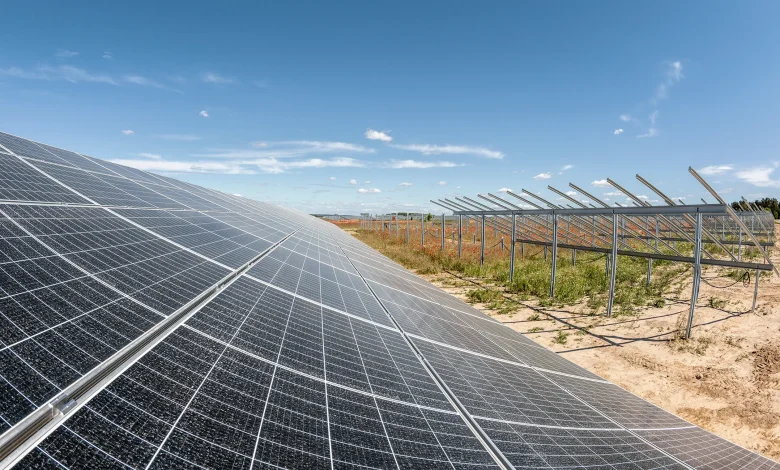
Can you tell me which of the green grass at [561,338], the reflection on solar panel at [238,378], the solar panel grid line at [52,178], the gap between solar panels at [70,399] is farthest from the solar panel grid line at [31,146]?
the green grass at [561,338]

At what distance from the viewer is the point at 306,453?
1519 mm

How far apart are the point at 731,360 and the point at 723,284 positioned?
11141 millimetres

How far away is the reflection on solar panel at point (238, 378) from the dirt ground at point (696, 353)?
14.9 feet

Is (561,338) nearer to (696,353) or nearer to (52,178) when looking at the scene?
(696,353)

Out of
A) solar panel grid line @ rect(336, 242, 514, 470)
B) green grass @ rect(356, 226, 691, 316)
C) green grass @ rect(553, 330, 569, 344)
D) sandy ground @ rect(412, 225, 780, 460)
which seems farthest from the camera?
green grass @ rect(356, 226, 691, 316)

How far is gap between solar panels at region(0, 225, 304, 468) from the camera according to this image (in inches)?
41.2

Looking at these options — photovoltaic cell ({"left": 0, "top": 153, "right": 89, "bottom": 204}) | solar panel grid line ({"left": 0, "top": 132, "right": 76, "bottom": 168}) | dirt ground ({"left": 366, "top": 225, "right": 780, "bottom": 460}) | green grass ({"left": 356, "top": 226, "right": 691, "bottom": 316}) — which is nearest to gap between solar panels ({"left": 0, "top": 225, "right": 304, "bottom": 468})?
photovoltaic cell ({"left": 0, "top": 153, "right": 89, "bottom": 204})

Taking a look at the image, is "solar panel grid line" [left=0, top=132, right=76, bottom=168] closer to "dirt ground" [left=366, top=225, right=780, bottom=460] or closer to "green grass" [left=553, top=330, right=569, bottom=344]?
"dirt ground" [left=366, top=225, right=780, bottom=460]

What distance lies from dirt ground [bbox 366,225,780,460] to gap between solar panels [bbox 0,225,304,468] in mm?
8962

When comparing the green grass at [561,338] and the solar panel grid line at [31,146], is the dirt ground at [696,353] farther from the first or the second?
the solar panel grid line at [31,146]

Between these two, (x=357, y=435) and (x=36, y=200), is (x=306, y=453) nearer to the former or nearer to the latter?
(x=357, y=435)

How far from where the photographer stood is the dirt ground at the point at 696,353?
276 inches

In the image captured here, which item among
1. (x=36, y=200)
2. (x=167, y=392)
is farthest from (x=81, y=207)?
(x=167, y=392)

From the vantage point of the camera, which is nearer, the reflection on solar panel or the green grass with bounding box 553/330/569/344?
the reflection on solar panel
